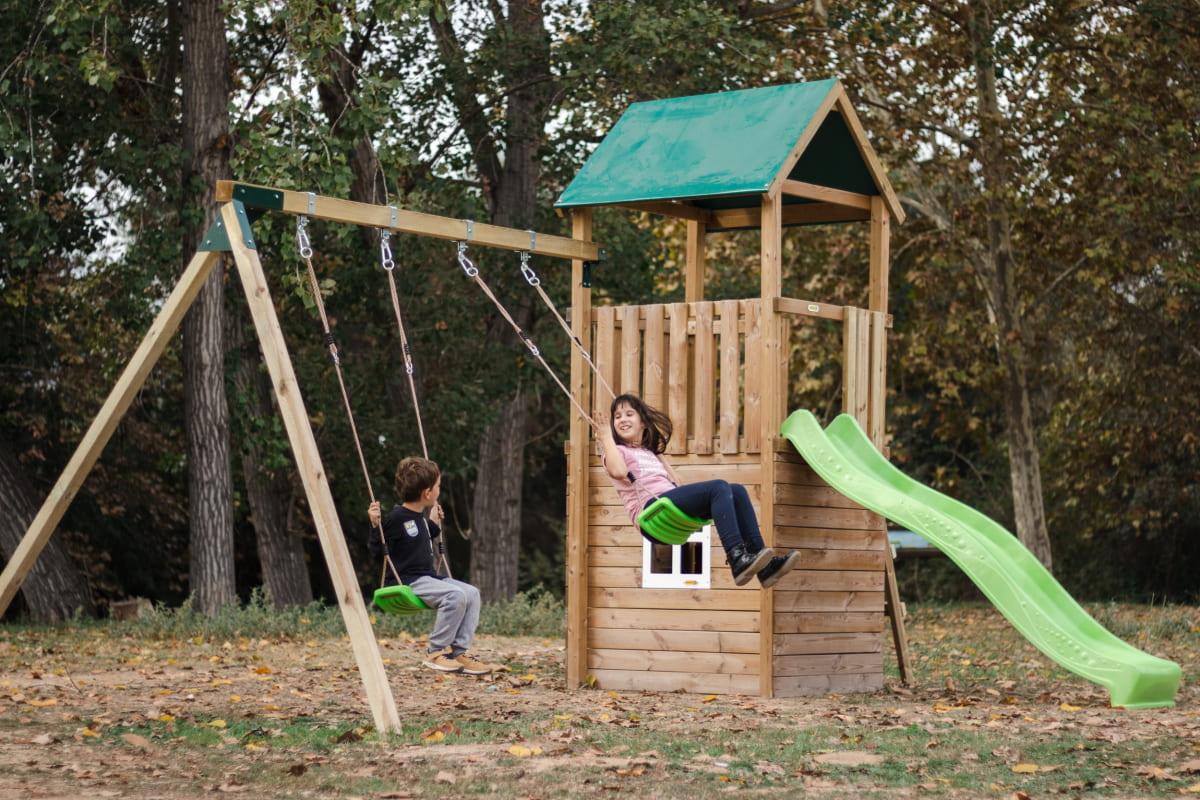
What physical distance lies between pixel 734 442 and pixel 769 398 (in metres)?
0.38

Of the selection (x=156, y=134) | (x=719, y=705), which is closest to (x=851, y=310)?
(x=719, y=705)

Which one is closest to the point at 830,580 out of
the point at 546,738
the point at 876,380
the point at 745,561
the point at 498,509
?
the point at 876,380

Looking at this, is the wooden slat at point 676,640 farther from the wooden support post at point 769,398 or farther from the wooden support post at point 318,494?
the wooden support post at point 318,494

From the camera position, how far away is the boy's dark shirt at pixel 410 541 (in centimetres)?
1020

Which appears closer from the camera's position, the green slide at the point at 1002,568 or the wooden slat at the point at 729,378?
the green slide at the point at 1002,568

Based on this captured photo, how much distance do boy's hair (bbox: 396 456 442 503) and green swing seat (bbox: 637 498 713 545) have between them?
165 cm

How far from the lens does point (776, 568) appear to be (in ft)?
29.6

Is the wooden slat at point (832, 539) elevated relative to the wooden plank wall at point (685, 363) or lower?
lower

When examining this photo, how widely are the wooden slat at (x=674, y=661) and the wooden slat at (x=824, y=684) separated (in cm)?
23

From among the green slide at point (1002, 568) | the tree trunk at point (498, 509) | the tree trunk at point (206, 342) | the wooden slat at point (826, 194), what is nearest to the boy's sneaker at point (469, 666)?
the green slide at point (1002, 568)

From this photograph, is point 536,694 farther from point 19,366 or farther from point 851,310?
point 19,366

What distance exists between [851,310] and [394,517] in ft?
10.7

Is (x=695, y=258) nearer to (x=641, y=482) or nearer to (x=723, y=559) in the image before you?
(x=723, y=559)

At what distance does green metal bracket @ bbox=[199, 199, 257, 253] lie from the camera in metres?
8.82
